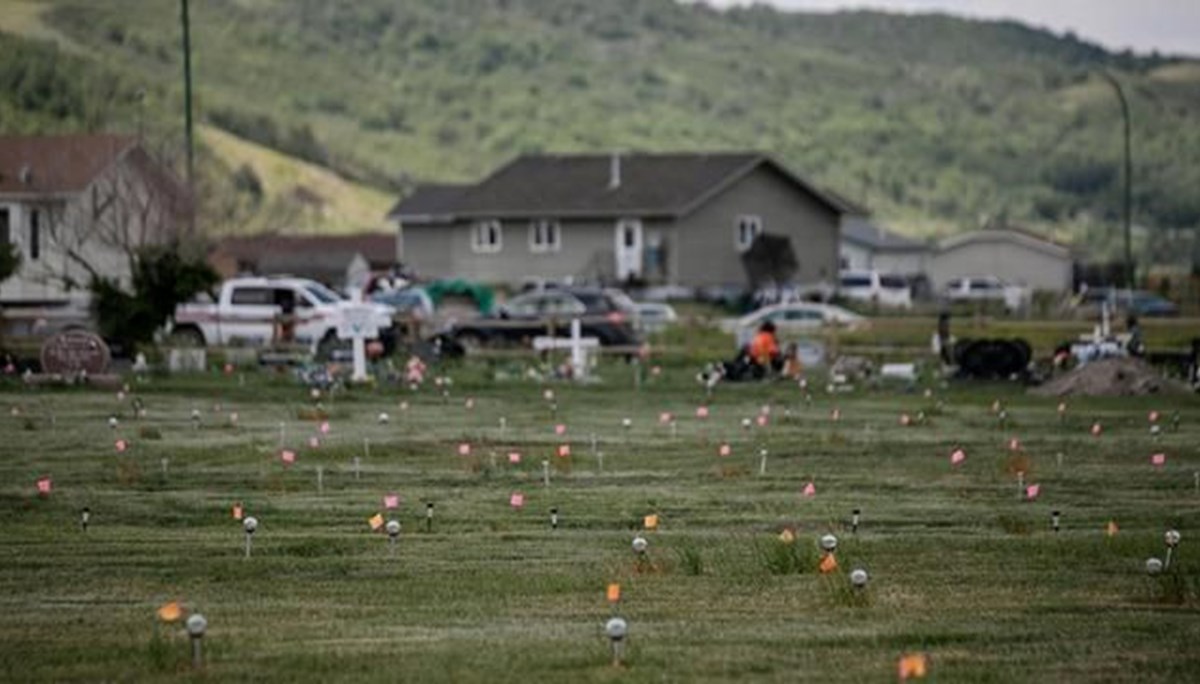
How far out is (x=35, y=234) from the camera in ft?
210

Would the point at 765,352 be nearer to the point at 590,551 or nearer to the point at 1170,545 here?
the point at 590,551

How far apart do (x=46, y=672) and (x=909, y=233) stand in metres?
138

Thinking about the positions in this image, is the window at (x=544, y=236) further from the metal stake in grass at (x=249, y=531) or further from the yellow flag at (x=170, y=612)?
the yellow flag at (x=170, y=612)

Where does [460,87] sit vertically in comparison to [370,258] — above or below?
above

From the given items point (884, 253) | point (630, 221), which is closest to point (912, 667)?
point (630, 221)

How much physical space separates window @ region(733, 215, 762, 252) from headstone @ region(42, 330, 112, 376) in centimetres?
4686

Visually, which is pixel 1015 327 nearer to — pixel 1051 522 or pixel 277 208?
pixel 1051 522

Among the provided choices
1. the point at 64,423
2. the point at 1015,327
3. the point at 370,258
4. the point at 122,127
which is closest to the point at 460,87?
the point at 370,258

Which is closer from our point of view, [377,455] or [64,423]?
[377,455]

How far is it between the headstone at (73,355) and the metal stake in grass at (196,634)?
27077 mm

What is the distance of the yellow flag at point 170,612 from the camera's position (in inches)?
593

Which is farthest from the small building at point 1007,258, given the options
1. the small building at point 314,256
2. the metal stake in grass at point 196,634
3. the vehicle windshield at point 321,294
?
the metal stake in grass at point 196,634

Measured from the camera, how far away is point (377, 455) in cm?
2900

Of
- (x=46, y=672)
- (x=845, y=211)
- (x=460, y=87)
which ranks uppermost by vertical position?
(x=460, y=87)
